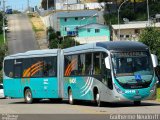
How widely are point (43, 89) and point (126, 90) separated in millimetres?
7835

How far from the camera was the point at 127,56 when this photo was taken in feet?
83.4

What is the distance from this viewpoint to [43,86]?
31766 mm

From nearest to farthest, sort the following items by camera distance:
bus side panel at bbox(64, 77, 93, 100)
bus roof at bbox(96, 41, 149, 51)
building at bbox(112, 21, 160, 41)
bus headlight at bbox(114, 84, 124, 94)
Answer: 1. bus headlight at bbox(114, 84, 124, 94)
2. bus roof at bbox(96, 41, 149, 51)
3. bus side panel at bbox(64, 77, 93, 100)
4. building at bbox(112, 21, 160, 41)

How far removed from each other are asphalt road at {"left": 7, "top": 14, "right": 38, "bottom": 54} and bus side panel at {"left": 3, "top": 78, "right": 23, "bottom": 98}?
2427 inches

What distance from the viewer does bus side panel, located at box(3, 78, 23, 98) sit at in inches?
1345

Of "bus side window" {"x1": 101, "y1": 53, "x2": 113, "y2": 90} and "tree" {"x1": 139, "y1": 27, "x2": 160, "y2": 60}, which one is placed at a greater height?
"bus side window" {"x1": 101, "y1": 53, "x2": 113, "y2": 90}

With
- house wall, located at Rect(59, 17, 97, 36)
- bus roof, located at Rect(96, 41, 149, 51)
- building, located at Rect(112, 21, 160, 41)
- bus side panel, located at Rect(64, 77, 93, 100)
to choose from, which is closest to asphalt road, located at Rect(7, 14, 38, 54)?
house wall, located at Rect(59, 17, 97, 36)

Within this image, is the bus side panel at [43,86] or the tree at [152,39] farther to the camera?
the tree at [152,39]

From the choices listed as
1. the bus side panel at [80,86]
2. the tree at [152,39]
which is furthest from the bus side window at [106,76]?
the tree at [152,39]

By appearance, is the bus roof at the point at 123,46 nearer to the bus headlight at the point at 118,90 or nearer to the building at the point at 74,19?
the bus headlight at the point at 118,90

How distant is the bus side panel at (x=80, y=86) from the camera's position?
27109 millimetres

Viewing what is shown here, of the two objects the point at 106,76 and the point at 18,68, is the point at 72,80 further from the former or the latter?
the point at 18,68

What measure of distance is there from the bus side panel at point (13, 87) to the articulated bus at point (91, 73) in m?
0.09

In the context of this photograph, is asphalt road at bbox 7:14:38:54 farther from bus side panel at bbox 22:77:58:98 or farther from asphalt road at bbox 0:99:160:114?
asphalt road at bbox 0:99:160:114
